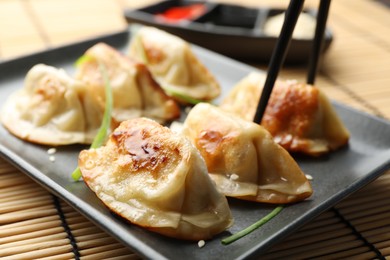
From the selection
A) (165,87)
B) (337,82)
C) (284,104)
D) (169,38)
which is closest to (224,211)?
(284,104)

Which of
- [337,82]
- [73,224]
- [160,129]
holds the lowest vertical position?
[337,82]

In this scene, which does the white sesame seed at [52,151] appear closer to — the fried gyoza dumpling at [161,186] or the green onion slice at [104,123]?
the green onion slice at [104,123]

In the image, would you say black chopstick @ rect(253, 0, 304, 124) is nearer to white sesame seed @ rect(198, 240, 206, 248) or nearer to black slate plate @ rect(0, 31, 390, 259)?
black slate plate @ rect(0, 31, 390, 259)

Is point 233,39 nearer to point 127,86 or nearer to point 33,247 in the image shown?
point 127,86

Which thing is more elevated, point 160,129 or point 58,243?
point 160,129

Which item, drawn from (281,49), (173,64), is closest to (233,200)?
(281,49)

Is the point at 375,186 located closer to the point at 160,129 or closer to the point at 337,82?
the point at 160,129

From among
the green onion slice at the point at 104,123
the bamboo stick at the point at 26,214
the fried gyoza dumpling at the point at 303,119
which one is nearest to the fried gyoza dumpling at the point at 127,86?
the green onion slice at the point at 104,123

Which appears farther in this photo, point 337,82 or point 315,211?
point 337,82
